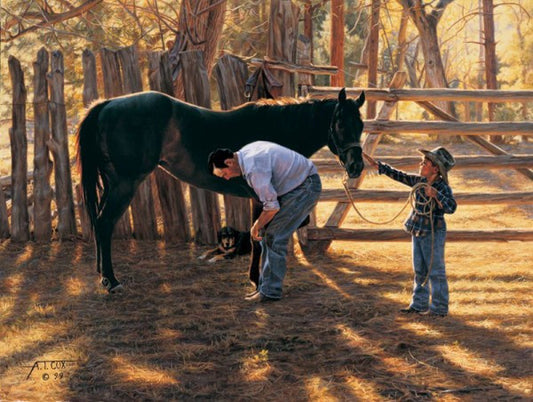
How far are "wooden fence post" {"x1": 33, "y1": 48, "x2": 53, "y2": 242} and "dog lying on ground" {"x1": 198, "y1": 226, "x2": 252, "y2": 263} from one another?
2.00 m

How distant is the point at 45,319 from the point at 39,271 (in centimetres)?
170

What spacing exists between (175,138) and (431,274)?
8.91ft

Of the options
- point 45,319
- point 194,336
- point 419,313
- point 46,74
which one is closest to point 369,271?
point 419,313

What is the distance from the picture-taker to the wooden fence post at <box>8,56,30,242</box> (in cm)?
841

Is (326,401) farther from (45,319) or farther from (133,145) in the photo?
(133,145)

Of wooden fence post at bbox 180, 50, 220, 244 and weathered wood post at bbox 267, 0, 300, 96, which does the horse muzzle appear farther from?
wooden fence post at bbox 180, 50, 220, 244

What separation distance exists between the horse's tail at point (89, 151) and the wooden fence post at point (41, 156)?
1942mm

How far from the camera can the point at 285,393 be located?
166 inches

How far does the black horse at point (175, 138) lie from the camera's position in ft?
21.4

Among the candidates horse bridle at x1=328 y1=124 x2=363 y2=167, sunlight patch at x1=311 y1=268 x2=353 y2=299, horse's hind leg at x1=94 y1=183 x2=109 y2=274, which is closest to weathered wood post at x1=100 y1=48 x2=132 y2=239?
horse's hind leg at x1=94 y1=183 x2=109 y2=274

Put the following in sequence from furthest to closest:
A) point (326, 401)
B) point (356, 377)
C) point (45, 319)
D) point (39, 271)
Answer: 1. point (39, 271)
2. point (45, 319)
3. point (356, 377)
4. point (326, 401)

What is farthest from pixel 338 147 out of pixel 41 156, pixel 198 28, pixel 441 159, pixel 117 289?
pixel 198 28

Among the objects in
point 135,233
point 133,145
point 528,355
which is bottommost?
point 528,355

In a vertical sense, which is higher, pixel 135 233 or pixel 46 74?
pixel 46 74
